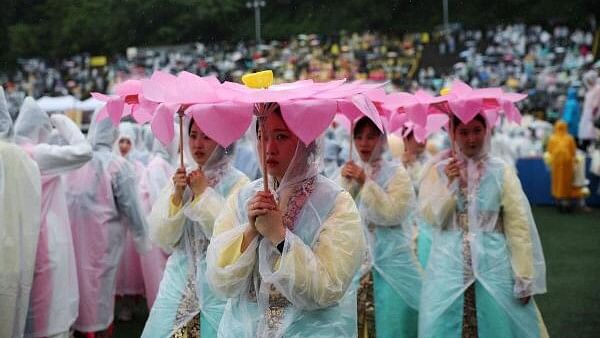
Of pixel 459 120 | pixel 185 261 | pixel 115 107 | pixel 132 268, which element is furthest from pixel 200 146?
pixel 132 268

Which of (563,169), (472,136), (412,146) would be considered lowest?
Answer: (563,169)

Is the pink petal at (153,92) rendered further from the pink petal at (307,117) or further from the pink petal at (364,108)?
the pink petal at (364,108)

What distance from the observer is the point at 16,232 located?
151 inches

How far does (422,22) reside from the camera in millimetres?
26969

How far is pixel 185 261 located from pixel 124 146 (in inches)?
144

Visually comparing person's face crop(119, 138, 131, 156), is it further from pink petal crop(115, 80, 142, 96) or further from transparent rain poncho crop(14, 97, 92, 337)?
pink petal crop(115, 80, 142, 96)

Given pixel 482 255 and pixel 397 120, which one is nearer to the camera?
pixel 482 255

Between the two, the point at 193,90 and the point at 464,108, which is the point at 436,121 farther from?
the point at 193,90

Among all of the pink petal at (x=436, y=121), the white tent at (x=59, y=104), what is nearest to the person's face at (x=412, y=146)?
the pink petal at (x=436, y=121)

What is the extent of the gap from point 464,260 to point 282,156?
178 cm

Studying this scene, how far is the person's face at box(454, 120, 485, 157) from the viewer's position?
400 cm

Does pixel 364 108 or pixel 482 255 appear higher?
pixel 364 108

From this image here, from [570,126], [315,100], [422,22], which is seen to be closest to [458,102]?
[315,100]

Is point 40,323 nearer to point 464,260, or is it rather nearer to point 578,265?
point 464,260
